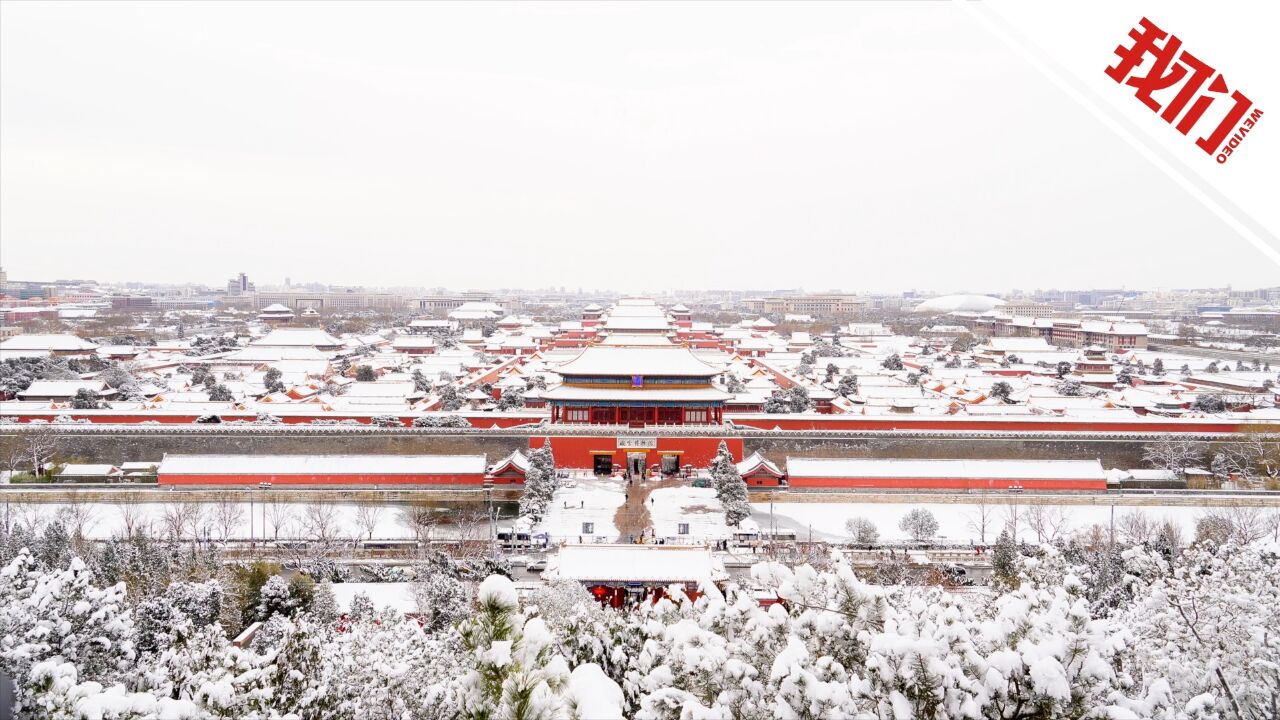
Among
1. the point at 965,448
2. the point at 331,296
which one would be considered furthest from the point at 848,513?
the point at 331,296

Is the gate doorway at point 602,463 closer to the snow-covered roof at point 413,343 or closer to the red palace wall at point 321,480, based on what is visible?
the red palace wall at point 321,480

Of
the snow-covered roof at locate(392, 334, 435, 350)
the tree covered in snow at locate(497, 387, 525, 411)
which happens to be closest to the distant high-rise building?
the snow-covered roof at locate(392, 334, 435, 350)

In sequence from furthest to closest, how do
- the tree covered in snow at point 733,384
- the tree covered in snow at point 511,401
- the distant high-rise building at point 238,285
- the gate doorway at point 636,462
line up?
the distant high-rise building at point 238,285, the tree covered in snow at point 733,384, the tree covered in snow at point 511,401, the gate doorway at point 636,462

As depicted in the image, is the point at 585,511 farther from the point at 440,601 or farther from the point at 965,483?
the point at 965,483

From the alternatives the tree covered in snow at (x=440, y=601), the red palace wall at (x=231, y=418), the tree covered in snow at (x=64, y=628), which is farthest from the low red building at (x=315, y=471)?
the tree covered in snow at (x=64, y=628)

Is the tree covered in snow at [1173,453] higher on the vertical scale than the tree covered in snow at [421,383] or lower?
lower

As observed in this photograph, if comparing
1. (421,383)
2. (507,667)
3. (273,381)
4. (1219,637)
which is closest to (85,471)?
(273,381)
